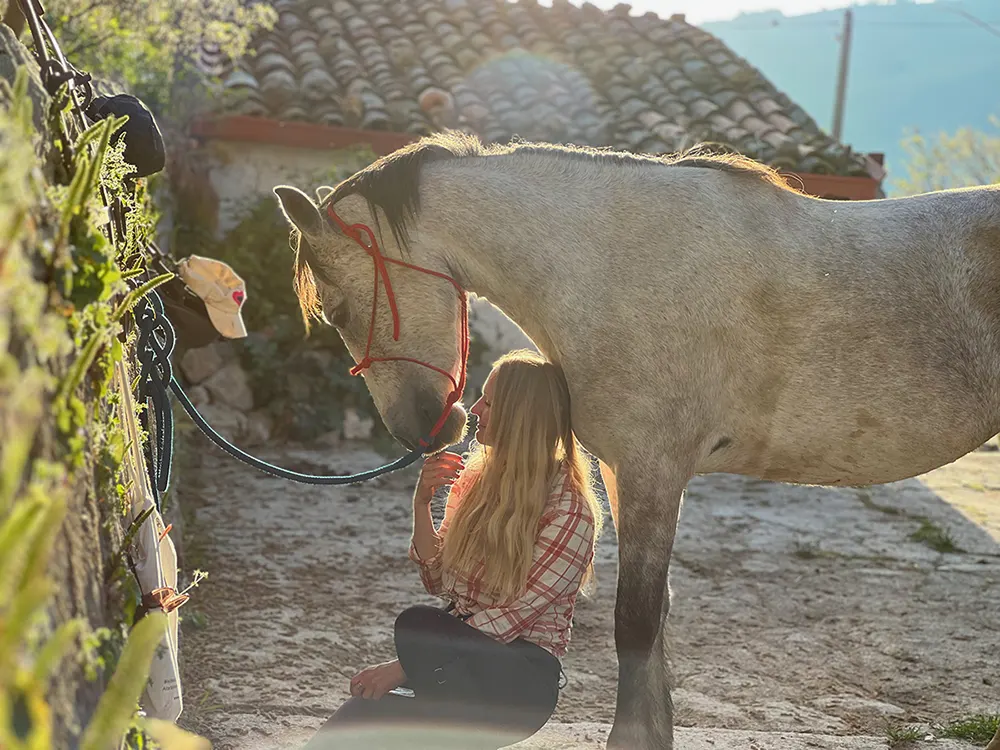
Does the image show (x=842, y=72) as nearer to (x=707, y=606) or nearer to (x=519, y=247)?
(x=707, y=606)

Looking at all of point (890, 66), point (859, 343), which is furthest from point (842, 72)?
point (890, 66)

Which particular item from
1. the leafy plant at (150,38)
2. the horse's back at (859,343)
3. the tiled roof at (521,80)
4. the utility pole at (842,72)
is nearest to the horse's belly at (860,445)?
the horse's back at (859,343)

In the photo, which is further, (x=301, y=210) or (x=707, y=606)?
(x=707, y=606)

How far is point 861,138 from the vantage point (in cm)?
13000

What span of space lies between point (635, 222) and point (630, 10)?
1114 centimetres

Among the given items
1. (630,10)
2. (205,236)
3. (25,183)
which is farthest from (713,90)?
(25,183)

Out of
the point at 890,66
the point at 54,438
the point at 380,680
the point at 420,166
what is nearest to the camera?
the point at 54,438

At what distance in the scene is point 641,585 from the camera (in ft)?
8.29

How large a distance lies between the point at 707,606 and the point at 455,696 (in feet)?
8.24

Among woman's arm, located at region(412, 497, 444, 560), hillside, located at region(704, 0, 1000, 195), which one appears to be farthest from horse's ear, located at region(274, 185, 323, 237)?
hillside, located at region(704, 0, 1000, 195)

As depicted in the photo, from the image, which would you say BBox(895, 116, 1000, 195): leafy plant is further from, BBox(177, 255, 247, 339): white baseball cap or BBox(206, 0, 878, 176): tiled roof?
BBox(177, 255, 247, 339): white baseball cap

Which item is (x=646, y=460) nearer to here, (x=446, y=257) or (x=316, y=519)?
(x=446, y=257)

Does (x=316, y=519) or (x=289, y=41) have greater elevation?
(x=289, y=41)

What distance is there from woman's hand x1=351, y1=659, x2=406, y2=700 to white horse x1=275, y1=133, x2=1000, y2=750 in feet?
1.91
